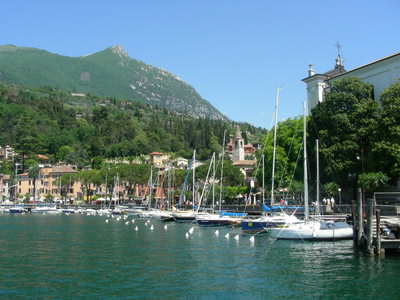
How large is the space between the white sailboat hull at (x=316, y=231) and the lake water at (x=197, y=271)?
80cm

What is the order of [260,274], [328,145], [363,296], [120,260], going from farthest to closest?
[328,145], [120,260], [260,274], [363,296]

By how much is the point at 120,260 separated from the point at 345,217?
2513 cm

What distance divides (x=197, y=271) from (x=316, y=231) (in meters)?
15.6

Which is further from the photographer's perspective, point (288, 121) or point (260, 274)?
point (288, 121)

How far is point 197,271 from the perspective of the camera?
28.4 metres

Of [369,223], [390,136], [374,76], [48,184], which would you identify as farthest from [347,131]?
[48,184]

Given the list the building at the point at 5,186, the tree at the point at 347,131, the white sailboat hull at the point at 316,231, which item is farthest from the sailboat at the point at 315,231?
the building at the point at 5,186

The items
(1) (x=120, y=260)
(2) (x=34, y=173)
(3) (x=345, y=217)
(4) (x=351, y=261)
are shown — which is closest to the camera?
(4) (x=351, y=261)

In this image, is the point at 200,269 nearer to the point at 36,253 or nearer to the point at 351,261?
the point at 351,261

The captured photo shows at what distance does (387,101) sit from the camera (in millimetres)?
52031

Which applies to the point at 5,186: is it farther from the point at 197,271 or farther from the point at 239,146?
the point at 197,271

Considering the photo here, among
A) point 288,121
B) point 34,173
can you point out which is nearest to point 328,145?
point 288,121

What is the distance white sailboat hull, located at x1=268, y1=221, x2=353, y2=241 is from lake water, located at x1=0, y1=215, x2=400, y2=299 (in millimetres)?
805

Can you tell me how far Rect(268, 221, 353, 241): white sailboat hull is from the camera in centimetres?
4075
